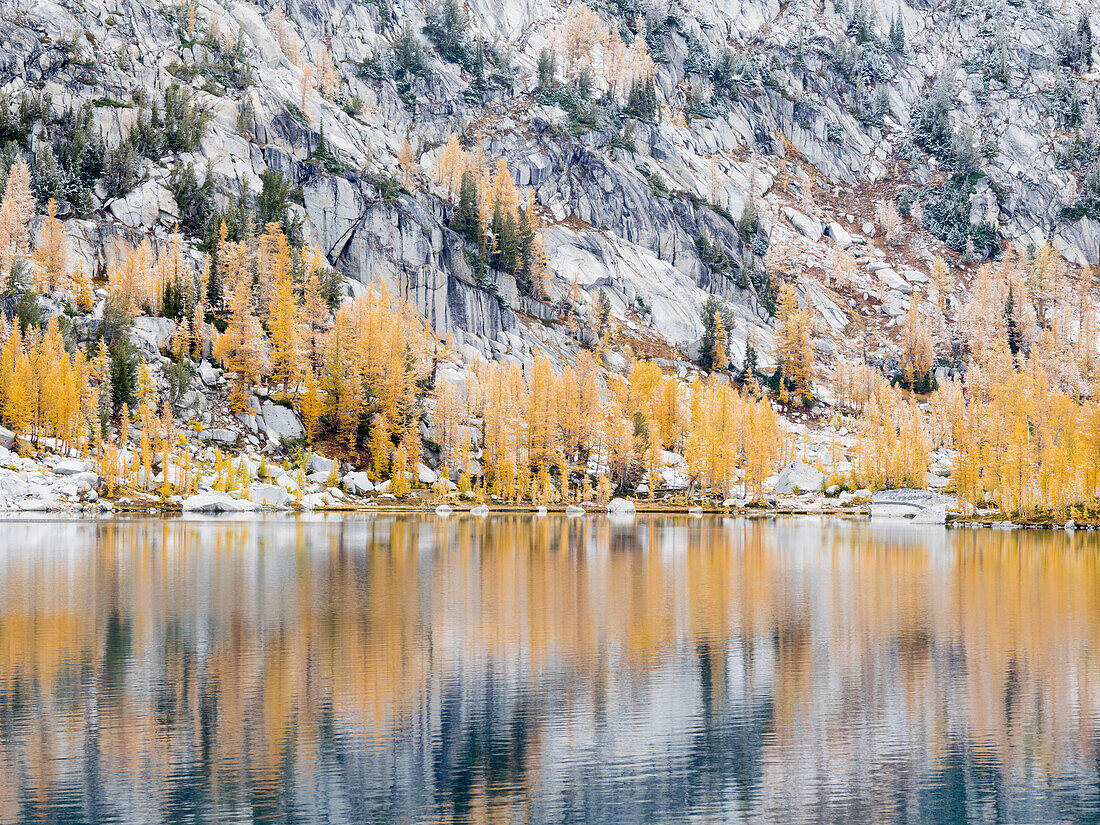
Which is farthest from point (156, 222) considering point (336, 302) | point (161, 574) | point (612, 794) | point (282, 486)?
point (612, 794)

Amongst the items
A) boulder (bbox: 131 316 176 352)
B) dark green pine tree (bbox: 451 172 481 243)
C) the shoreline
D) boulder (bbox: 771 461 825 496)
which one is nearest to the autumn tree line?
boulder (bbox: 131 316 176 352)

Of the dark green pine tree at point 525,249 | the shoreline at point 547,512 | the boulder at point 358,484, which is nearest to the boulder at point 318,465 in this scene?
the boulder at point 358,484

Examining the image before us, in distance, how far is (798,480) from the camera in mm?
140875

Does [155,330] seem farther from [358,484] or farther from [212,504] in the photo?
[358,484]

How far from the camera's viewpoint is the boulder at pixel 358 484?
11481 centimetres

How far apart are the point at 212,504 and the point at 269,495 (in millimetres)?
7515

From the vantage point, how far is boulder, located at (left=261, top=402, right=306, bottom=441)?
116 meters

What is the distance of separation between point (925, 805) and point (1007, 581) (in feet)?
120

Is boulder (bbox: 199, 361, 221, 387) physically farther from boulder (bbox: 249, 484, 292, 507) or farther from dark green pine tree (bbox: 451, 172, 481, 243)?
dark green pine tree (bbox: 451, 172, 481, 243)

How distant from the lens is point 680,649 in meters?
31.5

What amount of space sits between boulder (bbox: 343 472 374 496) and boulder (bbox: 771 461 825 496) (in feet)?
205

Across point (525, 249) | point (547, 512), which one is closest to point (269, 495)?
point (547, 512)

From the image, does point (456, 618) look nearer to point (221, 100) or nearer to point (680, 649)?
point (680, 649)

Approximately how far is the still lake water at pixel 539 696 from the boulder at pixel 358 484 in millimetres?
63563
